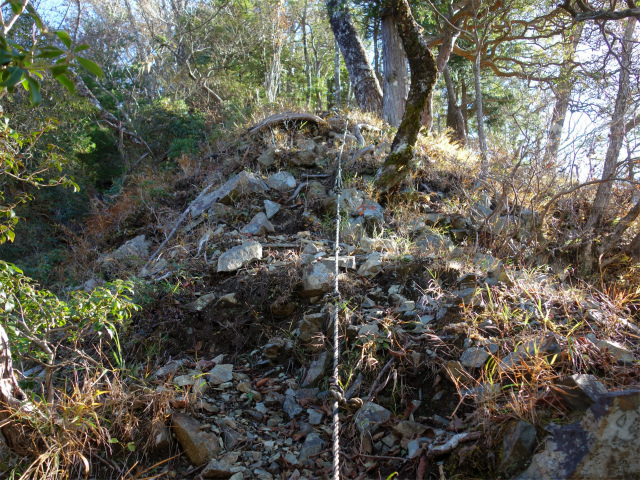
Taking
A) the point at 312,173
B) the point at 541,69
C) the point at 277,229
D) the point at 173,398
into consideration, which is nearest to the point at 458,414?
the point at 173,398

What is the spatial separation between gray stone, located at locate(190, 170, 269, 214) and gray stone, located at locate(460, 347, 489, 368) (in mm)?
3668

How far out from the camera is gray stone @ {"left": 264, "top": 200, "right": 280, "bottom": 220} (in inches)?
201

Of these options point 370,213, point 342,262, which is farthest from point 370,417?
point 370,213

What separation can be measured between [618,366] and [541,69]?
28.5ft

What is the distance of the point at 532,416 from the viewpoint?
1.84 metres

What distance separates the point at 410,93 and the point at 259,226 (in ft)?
8.13

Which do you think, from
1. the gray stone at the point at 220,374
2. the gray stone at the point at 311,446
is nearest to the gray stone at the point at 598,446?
the gray stone at the point at 311,446

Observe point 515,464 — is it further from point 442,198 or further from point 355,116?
point 355,116

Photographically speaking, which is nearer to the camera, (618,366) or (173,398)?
(618,366)

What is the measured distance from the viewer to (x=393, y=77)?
7.71 m

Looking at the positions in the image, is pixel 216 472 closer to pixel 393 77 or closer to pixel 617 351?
pixel 617 351

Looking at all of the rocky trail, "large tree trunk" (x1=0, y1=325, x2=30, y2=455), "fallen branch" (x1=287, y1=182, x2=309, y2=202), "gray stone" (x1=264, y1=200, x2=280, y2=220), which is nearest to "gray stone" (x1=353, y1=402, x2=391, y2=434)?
the rocky trail

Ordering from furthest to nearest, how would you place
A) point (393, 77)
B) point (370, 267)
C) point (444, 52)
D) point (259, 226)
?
point (393, 77) → point (444, 52) → point (259, 226) → point (370, 267)

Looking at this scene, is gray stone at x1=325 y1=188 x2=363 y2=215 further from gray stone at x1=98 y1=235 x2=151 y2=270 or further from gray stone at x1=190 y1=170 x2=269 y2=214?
gray stone at x1=98 y1=235 x2=151 y2=270
